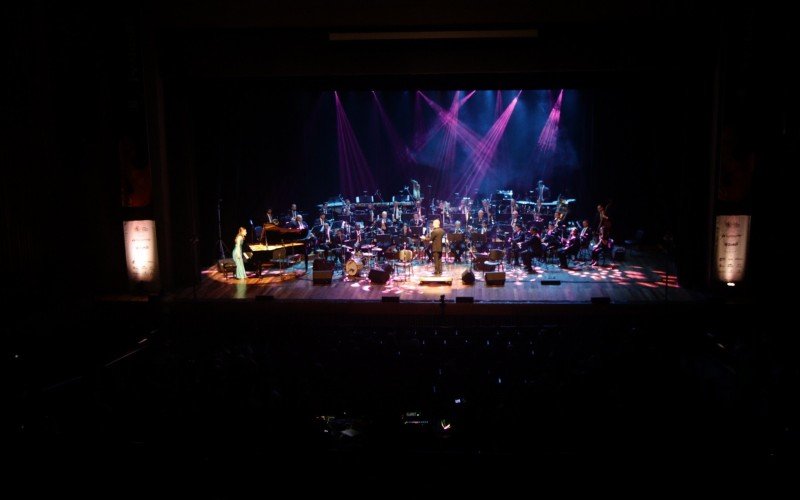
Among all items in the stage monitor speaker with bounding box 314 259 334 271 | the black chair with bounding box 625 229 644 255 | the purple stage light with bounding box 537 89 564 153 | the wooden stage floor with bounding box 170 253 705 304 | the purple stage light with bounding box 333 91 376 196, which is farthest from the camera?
the purple stage light with bounding box 333 91 376 196

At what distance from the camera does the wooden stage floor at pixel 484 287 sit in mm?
11555

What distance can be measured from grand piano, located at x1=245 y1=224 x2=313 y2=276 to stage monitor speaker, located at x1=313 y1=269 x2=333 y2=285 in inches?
48.3

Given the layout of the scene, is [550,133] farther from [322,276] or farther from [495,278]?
[322,276]

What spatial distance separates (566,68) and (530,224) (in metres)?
4.12

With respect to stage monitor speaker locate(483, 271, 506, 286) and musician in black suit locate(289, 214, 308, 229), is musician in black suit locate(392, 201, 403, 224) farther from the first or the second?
stage monitor speaker locate(483, 271, 506, 286)

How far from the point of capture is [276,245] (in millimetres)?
13969

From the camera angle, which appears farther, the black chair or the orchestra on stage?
the black chair

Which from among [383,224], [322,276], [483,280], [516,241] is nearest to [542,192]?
[516,241]

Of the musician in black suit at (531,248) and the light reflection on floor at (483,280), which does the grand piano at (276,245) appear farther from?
the musician in black suit at (531,248)

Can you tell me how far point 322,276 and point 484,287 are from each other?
11.4ft

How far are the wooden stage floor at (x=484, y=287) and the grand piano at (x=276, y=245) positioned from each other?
1.43 feet

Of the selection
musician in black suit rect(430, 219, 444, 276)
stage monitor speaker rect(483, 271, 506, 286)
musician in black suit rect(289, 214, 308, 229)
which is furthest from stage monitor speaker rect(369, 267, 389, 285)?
musician in black suit rect(289, 214, 308, 229)

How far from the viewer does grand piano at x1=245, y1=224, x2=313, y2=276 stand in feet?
44.8

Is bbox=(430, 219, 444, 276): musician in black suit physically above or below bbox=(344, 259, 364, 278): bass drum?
above
